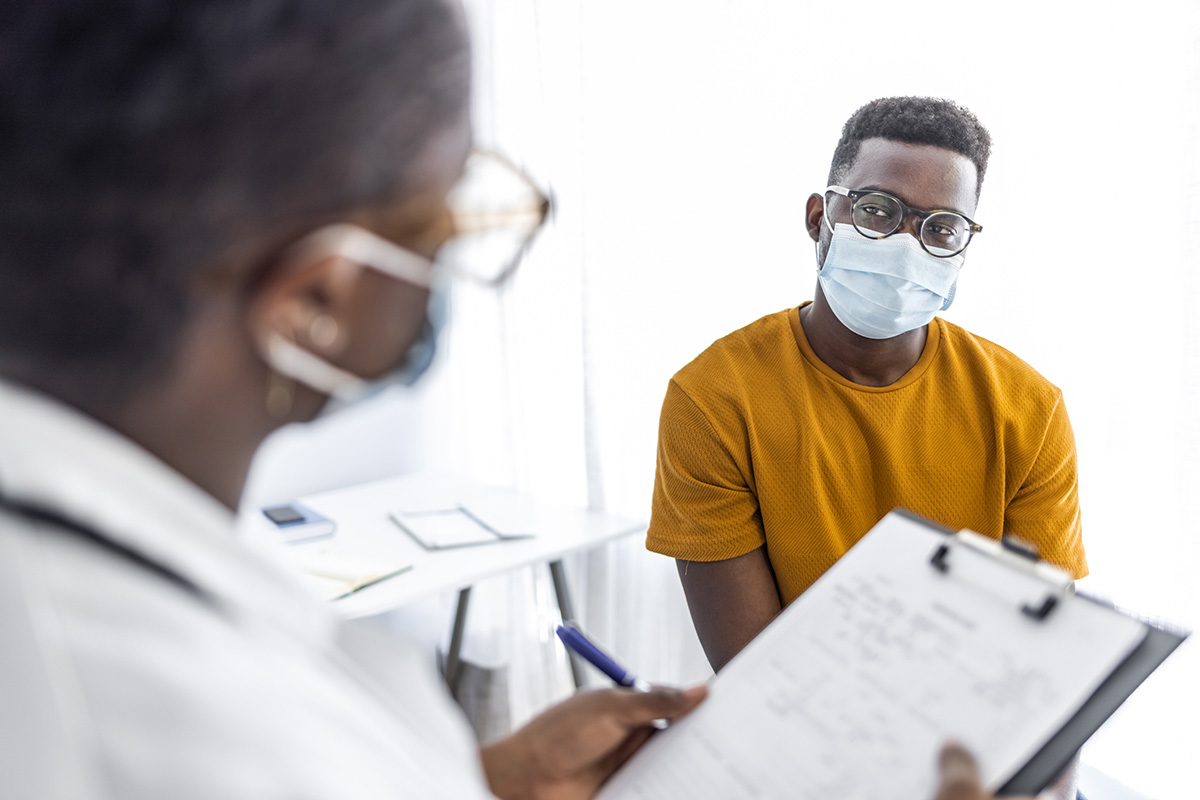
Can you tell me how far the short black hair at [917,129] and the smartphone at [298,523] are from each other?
47.5 inches

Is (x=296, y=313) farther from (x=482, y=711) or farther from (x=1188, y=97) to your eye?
(x=482, y=711)

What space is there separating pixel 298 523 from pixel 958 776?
1493mm

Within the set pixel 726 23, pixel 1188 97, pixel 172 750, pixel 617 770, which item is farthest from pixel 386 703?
pixel 726 23

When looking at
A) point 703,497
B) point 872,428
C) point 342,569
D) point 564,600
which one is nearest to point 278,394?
point 703,497

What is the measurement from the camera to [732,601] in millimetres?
1147

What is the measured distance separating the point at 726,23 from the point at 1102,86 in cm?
71

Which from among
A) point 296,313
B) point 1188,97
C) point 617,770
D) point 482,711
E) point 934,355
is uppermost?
point 1188,97

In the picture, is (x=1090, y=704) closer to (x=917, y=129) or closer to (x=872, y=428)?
(x=872, y=428)

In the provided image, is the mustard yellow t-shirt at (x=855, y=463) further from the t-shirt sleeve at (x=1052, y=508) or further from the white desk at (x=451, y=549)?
the white desk at (x=451, y=549)

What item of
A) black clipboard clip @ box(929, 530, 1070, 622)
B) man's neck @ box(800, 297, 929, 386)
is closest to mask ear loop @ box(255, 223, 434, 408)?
black clipboard clip @ box(929, 530, 1070, 622)

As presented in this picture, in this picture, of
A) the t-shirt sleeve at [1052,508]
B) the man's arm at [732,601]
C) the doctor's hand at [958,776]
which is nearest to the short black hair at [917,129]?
the t-shirt sleeve at [1052,508]

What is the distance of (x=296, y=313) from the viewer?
43 centimetres

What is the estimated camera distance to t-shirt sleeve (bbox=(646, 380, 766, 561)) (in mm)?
1160

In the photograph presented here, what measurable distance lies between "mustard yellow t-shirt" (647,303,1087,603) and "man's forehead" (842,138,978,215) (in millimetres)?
245
